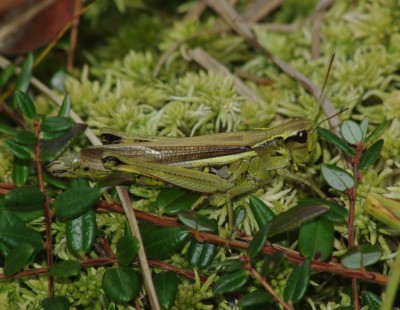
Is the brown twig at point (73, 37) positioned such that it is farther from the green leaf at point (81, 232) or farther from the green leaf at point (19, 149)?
the green leaf at point (81, 232)

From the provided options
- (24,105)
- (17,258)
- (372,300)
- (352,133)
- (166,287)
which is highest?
(24,105)

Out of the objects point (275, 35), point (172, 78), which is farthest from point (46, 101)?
point (275, 35)

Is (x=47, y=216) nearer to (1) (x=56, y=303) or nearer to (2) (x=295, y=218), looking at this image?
(1) (x=56, y=303)

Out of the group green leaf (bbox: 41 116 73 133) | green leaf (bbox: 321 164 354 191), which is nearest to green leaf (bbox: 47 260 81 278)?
green leaf (bbox: 41 116 73 133)

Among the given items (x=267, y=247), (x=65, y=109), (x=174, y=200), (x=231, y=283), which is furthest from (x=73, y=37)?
(x=231, y=283)

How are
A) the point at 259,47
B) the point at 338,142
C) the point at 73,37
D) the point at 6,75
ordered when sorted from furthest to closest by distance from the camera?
the point at 73,37
the point at 259,47
the point at 6,75
the point at 338,142

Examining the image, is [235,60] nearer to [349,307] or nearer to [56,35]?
[56,35]

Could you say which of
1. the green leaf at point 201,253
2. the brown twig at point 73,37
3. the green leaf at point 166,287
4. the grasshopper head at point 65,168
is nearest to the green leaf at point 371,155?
the green leaf at point 201,253
